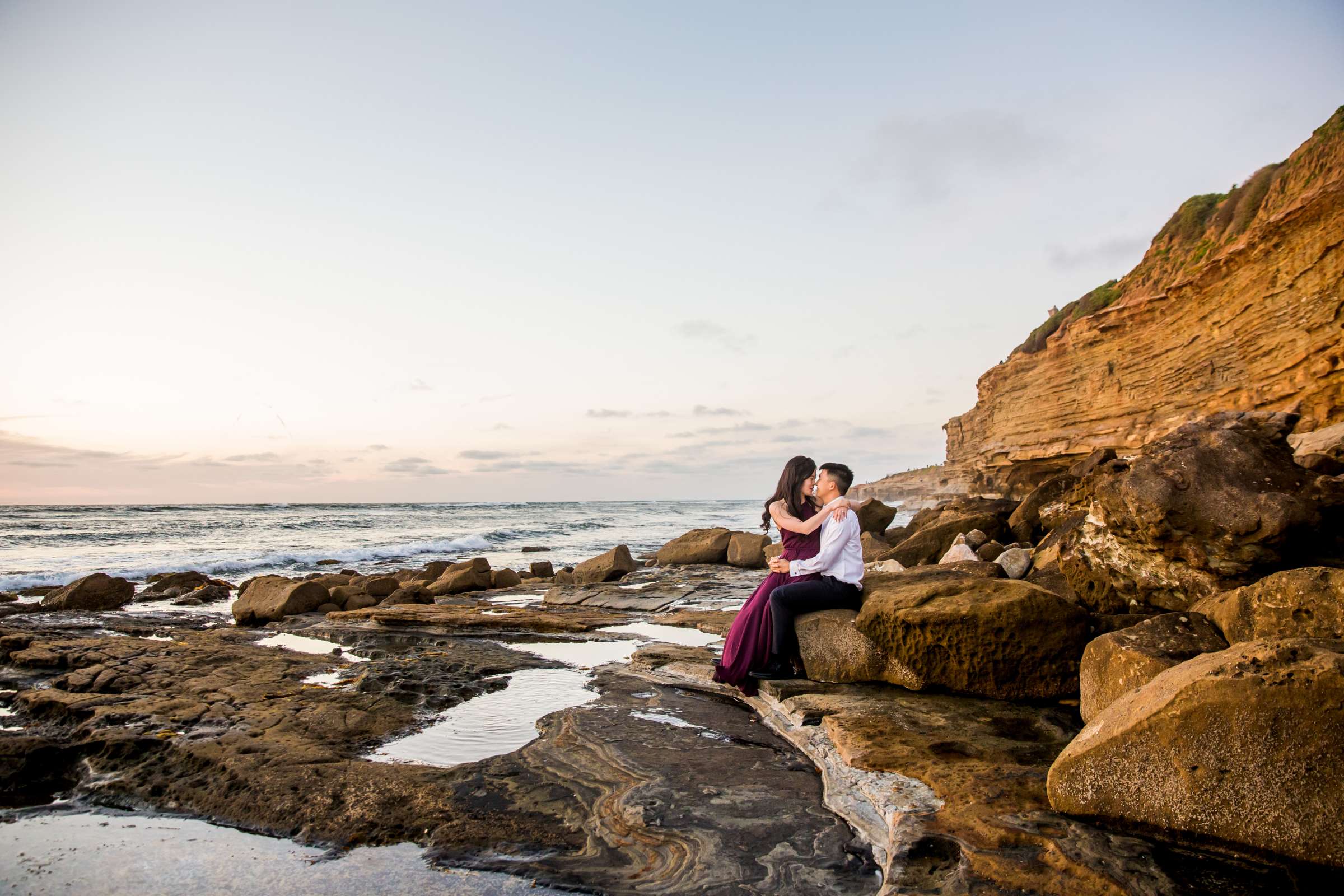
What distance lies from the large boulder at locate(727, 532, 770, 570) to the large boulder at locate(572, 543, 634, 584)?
274 centimetres

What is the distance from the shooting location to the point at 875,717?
4484 mm

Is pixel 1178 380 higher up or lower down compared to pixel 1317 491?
higher up

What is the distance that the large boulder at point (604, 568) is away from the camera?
49.1 ft

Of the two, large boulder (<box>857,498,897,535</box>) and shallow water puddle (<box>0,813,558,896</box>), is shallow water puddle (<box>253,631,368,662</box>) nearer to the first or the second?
shallow water puddle (<box>0,813,558,896</box>)

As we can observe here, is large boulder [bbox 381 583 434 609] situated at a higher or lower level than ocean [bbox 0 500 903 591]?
higher

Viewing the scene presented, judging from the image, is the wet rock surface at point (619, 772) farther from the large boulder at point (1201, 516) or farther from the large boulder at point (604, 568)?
the large boulder at point (604, 568)

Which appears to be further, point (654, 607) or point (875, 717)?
point (654, 607)

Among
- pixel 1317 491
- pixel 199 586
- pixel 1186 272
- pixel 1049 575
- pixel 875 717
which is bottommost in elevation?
pixel 199 586

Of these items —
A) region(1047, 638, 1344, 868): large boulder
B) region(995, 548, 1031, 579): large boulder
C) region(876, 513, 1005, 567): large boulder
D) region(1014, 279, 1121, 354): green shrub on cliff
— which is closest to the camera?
region(1047, 638, 1344, 868): large boulder

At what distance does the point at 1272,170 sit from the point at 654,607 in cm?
2019

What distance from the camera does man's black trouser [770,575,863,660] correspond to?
18.5 ft

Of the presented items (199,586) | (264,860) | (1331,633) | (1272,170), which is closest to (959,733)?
(1331,633)

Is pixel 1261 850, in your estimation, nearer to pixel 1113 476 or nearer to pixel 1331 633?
pixel 1331 633

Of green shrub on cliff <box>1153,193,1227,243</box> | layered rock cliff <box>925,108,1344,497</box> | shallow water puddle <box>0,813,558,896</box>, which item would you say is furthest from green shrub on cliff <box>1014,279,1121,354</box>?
shallow water puddle <box>0,813,558,896</box>
